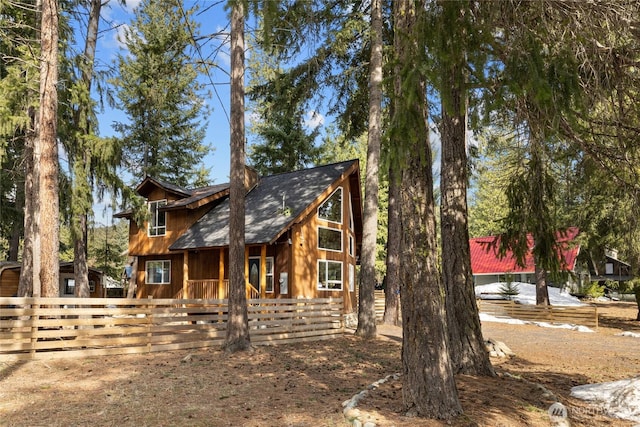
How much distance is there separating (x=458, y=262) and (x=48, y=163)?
8928 millimetres

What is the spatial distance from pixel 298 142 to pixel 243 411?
2665 cm

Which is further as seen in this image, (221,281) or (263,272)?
(221,281)

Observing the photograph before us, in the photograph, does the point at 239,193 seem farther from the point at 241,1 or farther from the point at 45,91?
the point at 241,1

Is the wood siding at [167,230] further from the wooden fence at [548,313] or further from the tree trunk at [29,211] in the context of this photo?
the wooden fence at [548,313]

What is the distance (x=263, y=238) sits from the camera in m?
17.0

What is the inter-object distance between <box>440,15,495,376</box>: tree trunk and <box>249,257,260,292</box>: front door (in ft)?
40.4

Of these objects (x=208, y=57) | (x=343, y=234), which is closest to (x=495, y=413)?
(x=208, y=57)

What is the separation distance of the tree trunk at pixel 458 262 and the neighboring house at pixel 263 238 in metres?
9.97

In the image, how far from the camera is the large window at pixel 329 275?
1973 centimetres

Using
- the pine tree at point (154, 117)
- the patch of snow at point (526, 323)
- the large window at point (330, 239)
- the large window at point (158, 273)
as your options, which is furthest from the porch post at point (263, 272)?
the pine tree at point (154, 117)

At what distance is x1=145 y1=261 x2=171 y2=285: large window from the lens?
21.6 metres

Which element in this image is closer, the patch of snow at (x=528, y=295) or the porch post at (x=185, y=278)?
the porch post at (x=185, y=278)

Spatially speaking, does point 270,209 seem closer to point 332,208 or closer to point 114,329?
point 332,208

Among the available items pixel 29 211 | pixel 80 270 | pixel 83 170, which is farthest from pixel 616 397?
pixel 29 211
